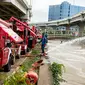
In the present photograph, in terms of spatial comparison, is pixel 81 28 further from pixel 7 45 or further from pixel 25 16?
pixel 7 45

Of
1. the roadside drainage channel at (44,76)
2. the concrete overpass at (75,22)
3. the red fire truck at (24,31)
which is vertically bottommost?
the roadside drainage channel at (44,76)

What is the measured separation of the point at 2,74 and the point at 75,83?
2727 mm

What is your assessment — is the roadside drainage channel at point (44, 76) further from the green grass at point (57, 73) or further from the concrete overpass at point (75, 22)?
the concrete overpass at point (75, 22)

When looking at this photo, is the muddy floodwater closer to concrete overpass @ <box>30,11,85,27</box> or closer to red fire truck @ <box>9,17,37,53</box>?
red fire truck @ <box>9,17,37,53</box>

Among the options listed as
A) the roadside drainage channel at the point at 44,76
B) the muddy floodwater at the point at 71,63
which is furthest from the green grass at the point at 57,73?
the muddy floodwater at the point at 71,63

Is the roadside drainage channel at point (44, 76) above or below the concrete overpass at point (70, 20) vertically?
below

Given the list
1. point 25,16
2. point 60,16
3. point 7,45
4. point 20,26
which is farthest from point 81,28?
point 7,45

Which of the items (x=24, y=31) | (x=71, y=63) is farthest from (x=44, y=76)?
(x=24, y=31)

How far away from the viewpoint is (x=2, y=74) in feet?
41.3

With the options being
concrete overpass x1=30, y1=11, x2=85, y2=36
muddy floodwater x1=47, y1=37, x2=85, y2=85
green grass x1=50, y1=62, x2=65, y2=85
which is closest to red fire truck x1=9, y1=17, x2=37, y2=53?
muddy floodwater x1=47, y1=37, x2=85, y2=85

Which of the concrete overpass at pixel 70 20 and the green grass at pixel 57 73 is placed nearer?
the green grass at pixel 57 73

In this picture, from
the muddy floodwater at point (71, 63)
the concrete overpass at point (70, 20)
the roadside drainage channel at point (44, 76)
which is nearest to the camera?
the roadside drainage channel at point (44, 76)

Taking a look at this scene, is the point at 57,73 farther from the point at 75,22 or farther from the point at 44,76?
the point at 75,22

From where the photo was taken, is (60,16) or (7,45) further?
(60,16)
